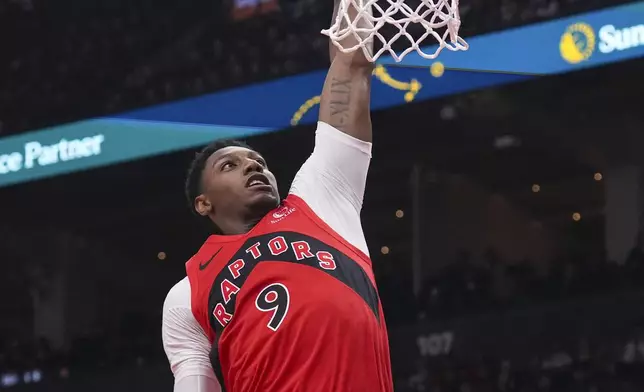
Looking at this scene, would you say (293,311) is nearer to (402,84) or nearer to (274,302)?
(274,302)

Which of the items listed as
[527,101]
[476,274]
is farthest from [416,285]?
[527,101]

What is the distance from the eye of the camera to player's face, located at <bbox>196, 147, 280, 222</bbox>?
2641 mm

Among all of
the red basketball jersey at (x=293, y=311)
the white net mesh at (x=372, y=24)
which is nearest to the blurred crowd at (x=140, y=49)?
the white net mesh at (x=372, y=24)

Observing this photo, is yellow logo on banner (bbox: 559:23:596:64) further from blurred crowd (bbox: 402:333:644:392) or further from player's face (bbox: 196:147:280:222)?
player's face (bbox: 196:147:280:222)

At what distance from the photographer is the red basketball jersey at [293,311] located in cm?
233

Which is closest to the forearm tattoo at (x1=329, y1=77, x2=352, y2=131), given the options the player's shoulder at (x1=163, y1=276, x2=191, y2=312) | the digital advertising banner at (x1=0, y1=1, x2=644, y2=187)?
the player's shoulder at (x1=163, y1=276, x2=191, y2=312)

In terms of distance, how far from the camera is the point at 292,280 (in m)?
2.39

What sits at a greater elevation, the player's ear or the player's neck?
the player's ear

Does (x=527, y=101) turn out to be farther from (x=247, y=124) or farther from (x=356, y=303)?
(x=356, y=303)

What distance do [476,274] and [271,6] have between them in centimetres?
278

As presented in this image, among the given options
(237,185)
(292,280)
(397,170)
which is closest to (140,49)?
(397,170)

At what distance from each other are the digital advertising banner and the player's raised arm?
565cm

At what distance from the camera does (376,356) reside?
237 centimetres

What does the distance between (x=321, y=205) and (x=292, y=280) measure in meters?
0.20
